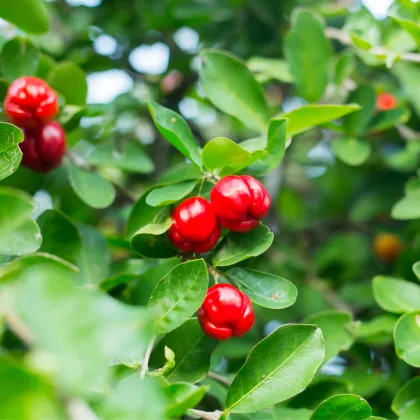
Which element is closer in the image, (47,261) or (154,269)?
(47,261)

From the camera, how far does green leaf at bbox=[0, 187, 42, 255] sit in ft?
2.20

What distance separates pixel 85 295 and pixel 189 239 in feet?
1.51

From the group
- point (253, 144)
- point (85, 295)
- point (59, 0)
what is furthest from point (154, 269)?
point (59, 0)

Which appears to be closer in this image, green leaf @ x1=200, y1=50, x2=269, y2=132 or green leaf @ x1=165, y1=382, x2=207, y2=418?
green leaf @ x1=165, y1=382, x2=207, y2=418

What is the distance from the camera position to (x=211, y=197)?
955 mm

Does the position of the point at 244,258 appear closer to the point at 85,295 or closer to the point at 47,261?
the point at 47,261

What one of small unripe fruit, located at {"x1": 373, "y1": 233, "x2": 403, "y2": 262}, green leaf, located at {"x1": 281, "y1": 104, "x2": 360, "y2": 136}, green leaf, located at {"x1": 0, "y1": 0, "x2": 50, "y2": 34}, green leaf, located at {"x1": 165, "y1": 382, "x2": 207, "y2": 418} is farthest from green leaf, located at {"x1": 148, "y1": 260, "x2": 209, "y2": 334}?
small unripe fruit, located at {"x1": 373, "y1": 233, "x2": 403, "y2": 262}

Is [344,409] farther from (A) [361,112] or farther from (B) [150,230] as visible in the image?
(A) [361,112]

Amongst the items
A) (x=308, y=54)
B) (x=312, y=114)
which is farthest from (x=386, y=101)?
(x=312, y=114)

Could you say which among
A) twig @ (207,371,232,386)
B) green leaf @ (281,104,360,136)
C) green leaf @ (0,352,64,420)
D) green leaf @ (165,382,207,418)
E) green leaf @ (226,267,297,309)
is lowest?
twig @ (207,371,232,386)

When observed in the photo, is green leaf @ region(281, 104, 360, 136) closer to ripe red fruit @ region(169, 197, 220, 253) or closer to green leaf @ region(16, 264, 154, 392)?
ripe red fruit @ region(169, 197, 220, 253)

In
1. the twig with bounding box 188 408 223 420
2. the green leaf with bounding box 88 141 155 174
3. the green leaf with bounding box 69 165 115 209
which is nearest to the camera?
A: the twig with bounding box 188 408 223 420

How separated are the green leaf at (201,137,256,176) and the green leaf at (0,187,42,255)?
0.32 meters

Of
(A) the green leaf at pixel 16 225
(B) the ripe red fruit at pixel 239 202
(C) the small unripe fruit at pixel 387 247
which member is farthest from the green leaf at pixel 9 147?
(C) the small unripe fruit at pixel 387 247
